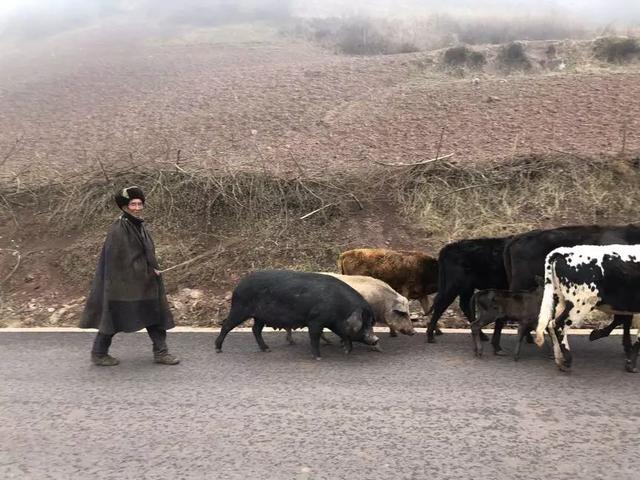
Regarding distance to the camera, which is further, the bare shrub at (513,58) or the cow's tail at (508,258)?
the bare shrub at (513,58)

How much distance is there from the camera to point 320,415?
492cm

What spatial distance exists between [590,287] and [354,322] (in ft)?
8.23

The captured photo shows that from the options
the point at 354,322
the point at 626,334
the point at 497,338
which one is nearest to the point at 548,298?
the point at 497,338

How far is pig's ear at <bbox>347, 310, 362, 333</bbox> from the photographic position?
263 inches

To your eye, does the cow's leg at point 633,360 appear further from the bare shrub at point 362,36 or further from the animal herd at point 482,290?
the bare shrub at point 362,36

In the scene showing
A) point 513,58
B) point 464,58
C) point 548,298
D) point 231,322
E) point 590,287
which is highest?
point 464,58

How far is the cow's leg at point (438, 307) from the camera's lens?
7.27m

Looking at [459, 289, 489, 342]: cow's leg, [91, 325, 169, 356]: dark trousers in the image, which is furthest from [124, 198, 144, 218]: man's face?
[459, 289, 489, 342]: cow's leg

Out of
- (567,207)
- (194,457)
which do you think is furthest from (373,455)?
(567,207)

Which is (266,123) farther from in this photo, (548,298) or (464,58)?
(548,298)

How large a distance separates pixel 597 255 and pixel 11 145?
56.4ft

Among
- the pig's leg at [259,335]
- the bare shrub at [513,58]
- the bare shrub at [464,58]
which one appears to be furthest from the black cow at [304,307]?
the bare shrub at [513,58]

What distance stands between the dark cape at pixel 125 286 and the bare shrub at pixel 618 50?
20240 millimetres

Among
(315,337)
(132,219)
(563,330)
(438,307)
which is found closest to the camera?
(563,330)
